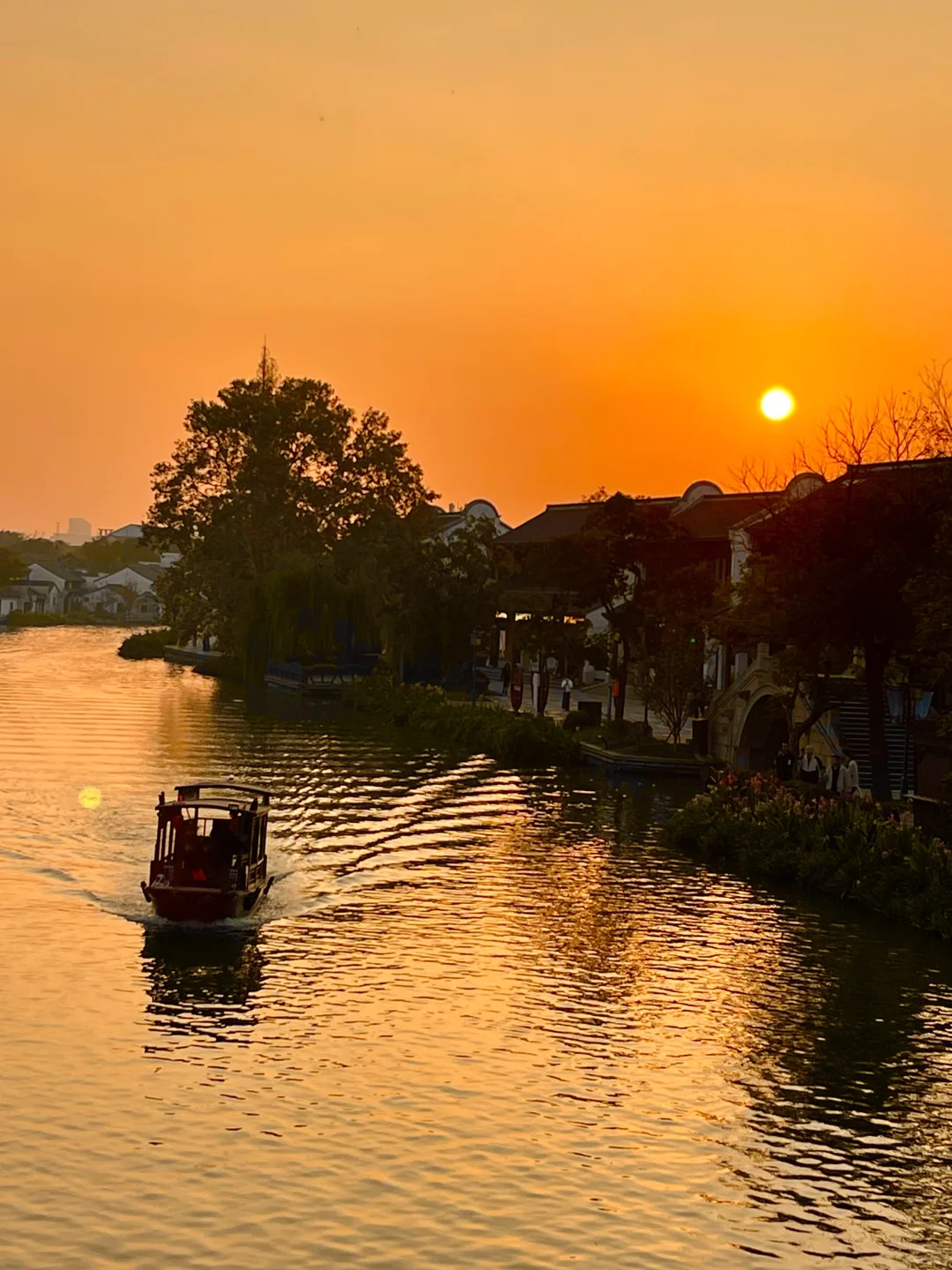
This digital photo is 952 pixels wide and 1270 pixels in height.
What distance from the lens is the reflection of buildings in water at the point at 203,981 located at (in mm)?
27641

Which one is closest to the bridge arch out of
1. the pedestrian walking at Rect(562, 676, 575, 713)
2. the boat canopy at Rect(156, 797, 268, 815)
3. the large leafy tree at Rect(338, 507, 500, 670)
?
the pedestrian walking at Rect(562, 676, 575, 713)

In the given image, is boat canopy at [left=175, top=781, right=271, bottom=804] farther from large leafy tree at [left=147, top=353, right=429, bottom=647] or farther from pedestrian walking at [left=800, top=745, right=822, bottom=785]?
large leafy tree at [left=147, top=353, right=429, bottom=647]

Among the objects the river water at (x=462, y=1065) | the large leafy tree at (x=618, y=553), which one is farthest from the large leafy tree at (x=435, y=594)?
the river water at (x=462, y=1065)

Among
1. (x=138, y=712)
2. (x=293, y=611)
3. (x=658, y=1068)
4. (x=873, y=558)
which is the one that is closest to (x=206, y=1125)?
(x=658, y=1068)

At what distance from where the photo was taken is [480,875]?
4188 centimetres

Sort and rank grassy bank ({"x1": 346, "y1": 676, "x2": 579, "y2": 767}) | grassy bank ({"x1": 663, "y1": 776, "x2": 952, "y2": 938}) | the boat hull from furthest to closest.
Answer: grassy bank ({"x1": 346, "y1": 676, "x2": 579, "y2": 767}) → grassy bank ({"x1": 663, "y1": 776, "x2": 952, "y2": 938}) → the boat hull

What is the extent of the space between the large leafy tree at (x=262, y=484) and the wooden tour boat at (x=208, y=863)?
3547 inches

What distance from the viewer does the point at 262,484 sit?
13150cm

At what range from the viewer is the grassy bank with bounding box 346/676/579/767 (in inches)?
2697

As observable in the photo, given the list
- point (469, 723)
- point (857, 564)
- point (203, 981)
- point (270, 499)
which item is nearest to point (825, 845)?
point (857, 564)

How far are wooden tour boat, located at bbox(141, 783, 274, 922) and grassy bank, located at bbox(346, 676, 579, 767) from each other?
30.5 meters

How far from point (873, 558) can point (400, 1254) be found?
30164 mm

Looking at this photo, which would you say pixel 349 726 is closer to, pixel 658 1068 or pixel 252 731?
pixel 252 731

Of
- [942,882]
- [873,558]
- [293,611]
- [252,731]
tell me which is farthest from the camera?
[293,611]
